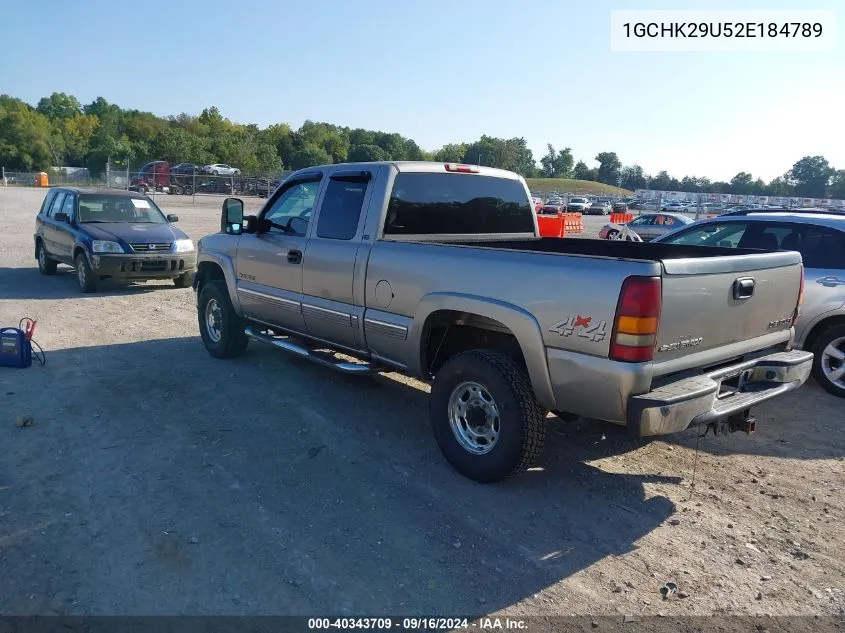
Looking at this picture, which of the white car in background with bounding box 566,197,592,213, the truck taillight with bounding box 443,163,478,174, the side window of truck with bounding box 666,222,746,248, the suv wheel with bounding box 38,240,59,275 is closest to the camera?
the truck taillight with bounding box 443,163,478,174

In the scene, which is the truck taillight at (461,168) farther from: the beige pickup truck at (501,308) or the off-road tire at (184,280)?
the off-road tire at (184,280)

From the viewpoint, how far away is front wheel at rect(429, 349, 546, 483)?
12.6 feet

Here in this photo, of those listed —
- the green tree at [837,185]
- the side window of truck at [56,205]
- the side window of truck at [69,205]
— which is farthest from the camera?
the green tree at [837,185]

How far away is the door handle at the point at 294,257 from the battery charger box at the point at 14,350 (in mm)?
2936

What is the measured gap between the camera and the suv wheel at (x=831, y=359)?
6129mm

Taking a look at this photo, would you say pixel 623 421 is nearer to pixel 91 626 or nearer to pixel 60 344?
pixel 91 626

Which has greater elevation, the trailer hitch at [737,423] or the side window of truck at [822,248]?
the side window of truck at [822,248]

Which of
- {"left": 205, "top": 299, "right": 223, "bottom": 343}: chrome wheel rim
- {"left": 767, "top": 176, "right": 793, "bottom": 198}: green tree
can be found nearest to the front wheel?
{"left": 205, "top": 299, "right": 223, "bottom": 343}: chrome wheel rim

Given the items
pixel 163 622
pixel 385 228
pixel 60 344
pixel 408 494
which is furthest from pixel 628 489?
pixel 60 344

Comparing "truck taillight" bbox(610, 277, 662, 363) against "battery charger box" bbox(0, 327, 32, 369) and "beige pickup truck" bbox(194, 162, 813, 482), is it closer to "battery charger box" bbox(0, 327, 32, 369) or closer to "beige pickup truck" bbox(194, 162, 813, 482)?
"beige pickup truck" bbox(194, 162, 813, 482)

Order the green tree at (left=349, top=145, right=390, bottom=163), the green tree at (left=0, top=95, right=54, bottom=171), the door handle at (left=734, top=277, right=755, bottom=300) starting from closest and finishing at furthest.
Answer: the door handle at (left=734, top=277, right=755, bottom=300), the green tree at (left=0, top=95, right=54, bottom=171), the green tree at (left=349, top=145, right=390, bottom=163)

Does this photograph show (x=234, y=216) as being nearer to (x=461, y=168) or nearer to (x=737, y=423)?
(x=461, y=168)

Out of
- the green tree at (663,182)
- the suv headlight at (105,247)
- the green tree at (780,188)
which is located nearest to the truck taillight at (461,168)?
the suv headlight at (105,247)

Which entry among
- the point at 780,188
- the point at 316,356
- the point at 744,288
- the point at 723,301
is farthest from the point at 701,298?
the point at 780,188
